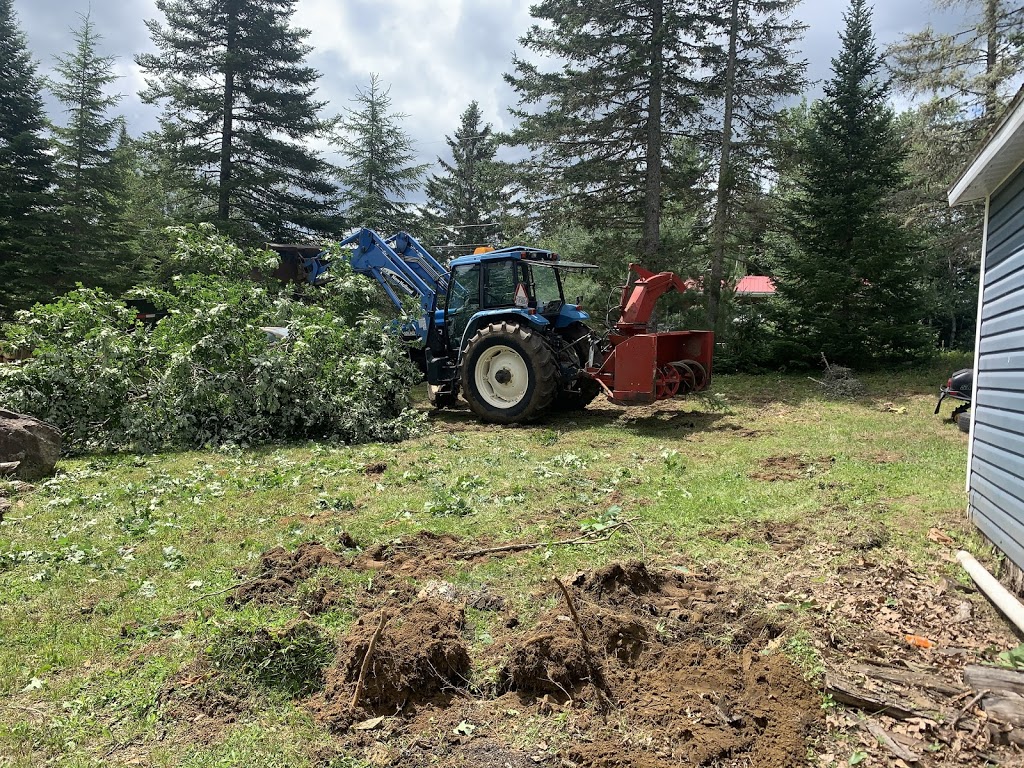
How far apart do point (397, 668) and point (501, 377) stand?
701 centimetres

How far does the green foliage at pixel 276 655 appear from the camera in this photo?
10.3 feet

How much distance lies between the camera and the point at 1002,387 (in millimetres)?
4668

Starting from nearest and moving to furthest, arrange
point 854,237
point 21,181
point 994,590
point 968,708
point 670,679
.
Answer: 1. point 968,708
2. point 670,679
3. point 994,590
4. point 854,237
5. point 21,181

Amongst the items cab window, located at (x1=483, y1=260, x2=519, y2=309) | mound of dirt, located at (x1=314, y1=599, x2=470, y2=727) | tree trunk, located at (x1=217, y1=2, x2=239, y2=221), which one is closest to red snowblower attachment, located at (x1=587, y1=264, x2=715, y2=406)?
cab window, located at (x1=483, y1=260, x2=519, y2=309)

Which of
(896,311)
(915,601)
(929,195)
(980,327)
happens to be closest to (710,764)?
(915,601)

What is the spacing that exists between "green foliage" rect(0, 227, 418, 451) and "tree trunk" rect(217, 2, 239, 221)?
11245 millimetres

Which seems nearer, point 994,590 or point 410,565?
point 994,590

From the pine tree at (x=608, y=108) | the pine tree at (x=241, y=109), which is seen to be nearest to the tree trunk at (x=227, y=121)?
the pine tree at (x=241, y=109)

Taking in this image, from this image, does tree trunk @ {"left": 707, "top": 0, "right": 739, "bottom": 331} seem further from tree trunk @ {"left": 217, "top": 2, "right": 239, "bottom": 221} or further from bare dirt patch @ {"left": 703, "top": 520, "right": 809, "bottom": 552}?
tree trunk @ {"left": 217, "top": 2, "right": 239, "bottom": 221}

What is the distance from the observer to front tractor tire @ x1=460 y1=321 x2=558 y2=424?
939cm

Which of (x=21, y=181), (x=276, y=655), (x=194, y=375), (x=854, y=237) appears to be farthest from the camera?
(x=21, y=181)

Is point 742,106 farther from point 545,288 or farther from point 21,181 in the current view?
point 21,181

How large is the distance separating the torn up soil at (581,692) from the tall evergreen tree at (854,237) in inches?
506

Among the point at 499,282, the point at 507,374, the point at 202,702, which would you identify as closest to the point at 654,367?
the point at 507,374
